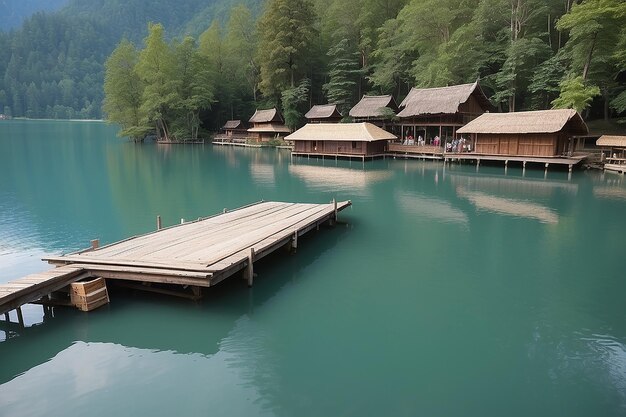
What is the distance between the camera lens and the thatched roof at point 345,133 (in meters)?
37.8

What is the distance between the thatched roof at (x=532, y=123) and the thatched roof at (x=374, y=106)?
11.3m

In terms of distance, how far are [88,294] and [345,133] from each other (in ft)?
106

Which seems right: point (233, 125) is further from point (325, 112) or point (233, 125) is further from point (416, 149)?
point (416, 149)

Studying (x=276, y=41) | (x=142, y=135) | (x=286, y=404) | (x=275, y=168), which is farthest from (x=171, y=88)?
(x=286, y=404)

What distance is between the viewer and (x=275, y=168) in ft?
113

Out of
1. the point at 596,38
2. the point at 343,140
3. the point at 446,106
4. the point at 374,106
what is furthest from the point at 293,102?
the point at 596,38

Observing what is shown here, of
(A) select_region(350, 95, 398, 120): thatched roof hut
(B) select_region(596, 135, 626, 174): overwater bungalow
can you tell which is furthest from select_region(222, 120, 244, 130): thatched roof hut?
(B) select_region(596, 135, 626, 174): overwater bungalow

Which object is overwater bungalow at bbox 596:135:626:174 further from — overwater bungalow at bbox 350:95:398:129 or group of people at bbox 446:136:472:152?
overwater bungalow at bbox 350:95:398:129

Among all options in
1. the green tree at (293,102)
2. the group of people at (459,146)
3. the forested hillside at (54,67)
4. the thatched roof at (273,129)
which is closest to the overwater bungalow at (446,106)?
the group of people at (459,146)

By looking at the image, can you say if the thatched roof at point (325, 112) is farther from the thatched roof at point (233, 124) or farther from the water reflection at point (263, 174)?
the thatched roof at point (233, 124)

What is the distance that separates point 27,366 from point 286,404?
439 cm

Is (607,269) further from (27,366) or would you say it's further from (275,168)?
(275,168)

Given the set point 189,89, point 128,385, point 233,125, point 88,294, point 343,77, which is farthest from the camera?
point 233,125

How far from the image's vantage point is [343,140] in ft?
128
